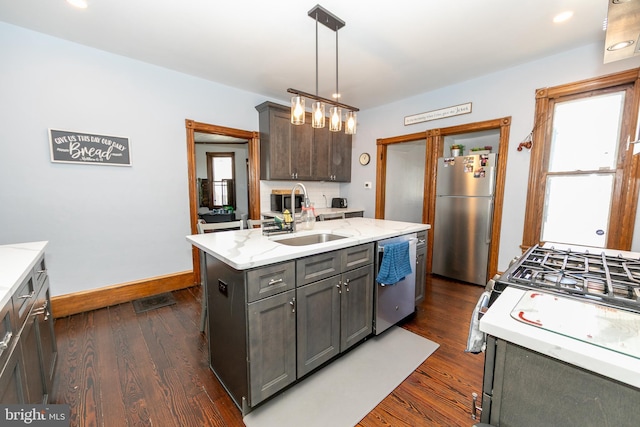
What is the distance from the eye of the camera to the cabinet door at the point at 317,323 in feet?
5.30

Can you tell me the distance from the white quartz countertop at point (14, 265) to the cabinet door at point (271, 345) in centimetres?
91

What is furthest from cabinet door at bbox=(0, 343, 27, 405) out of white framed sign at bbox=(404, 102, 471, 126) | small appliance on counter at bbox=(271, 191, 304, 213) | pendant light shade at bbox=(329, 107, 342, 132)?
white framed sign at bbox=(404, 102, 471, 126)

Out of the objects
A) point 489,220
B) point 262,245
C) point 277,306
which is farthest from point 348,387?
point 489,220

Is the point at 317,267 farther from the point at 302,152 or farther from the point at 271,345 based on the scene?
the point at 302,152

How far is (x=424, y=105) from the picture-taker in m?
3.77

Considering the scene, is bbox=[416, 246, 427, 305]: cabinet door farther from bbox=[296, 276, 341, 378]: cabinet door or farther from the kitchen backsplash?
the kitchen backsplash

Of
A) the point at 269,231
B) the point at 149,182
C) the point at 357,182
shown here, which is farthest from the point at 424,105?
the point at 149,182

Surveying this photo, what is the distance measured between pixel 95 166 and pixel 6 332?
2277 mm

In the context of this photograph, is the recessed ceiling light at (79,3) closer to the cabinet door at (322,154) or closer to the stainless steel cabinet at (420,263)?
the cabinet door at (322,154)

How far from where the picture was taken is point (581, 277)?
101cm

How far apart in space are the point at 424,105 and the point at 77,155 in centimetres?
420

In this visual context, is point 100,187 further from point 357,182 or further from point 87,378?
point 357,182

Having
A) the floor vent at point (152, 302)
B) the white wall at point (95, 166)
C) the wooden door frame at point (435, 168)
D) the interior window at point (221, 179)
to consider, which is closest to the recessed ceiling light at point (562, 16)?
the wooden door frame at point (435, 168)

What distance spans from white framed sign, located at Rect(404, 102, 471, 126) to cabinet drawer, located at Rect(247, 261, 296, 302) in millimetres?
3187
